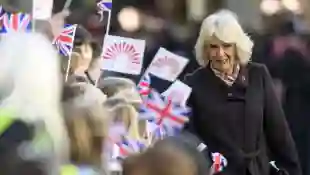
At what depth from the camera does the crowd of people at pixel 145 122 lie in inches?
95.0

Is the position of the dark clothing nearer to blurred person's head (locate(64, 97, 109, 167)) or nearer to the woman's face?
the woman's face

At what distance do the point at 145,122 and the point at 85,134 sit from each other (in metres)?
1.33

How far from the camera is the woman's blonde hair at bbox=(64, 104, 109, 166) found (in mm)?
2744

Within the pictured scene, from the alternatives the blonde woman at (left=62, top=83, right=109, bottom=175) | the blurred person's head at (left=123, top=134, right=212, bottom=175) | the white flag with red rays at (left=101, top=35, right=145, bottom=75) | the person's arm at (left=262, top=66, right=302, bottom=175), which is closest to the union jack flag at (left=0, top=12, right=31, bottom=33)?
the white flag with red rays at (left=101, top=35, right=145, bottom=75)

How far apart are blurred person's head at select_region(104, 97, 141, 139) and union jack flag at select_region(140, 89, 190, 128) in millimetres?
170

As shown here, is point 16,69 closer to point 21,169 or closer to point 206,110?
point 21,169

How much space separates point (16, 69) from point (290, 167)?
96.5 inches

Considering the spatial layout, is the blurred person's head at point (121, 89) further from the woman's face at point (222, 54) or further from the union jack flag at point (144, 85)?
the woman's face at point (222, 54)

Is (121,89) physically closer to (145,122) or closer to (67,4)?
(145,122)

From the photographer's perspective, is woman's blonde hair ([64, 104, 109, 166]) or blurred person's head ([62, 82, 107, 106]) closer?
woman's blonde hair ([64, 104, 109, 166])

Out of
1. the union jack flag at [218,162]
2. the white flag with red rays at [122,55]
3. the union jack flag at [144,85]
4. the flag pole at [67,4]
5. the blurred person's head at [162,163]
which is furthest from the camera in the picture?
the flag pole at [67,4]

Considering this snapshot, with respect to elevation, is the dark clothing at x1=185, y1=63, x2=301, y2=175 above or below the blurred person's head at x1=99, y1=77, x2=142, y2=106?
below

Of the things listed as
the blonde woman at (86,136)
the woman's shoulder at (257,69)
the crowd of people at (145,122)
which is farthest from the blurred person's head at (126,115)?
the blonde woman at (86,136)

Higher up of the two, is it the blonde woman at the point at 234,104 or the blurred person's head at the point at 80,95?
the blurred person's head at the point at 80,95
